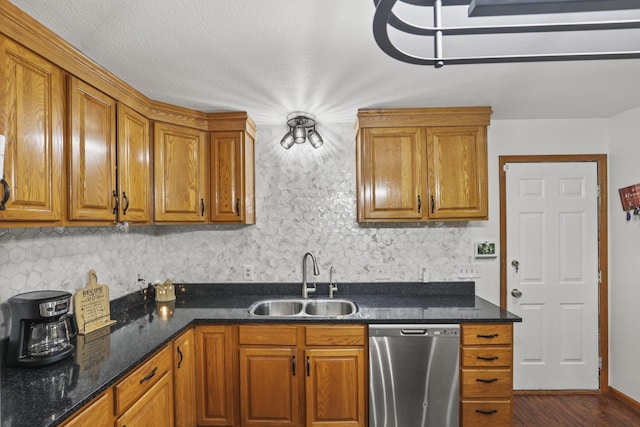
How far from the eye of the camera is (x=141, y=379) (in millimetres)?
1649

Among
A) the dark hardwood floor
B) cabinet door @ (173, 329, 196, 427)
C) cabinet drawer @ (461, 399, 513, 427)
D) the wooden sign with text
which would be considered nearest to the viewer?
the wooden sign with text

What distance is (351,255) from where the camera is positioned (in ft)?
9.58

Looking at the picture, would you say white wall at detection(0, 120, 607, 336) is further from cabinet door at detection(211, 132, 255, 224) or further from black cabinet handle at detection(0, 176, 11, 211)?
black cabinet handle at detection(0, 176, 11, 211)

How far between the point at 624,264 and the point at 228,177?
326cm

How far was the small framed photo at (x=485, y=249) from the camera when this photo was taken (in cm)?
291

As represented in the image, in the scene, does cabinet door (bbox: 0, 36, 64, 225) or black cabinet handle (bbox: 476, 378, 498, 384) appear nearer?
cabinet door (bbox: 0, 36, 64, 225)

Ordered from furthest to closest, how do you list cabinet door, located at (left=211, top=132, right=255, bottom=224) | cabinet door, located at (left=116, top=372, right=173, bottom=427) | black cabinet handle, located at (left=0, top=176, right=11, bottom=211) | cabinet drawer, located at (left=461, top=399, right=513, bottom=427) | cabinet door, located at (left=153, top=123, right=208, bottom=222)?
cabinet door, located at (left=211, top=132, right=255, bottom=224) < cabinet door, located at (left=153, top=123, right=208, bottom=222) < cabinet drawer, located at (left=461, top=399, right=513, bottom=427) < cabinet door, located at (left=116, top=372, right=173, bottom=427) < black cabinet handle, located at (left=0, top=176, right=11, bottom=211)

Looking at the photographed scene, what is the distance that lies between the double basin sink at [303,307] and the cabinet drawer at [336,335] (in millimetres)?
431

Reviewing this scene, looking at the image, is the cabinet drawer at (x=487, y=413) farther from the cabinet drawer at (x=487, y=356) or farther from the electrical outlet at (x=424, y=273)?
the electrical outlet at (x=424, y=273)

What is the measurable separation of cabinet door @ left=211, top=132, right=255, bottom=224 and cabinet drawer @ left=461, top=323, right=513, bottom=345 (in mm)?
1777

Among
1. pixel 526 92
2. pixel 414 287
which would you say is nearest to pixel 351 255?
pixel 414 287

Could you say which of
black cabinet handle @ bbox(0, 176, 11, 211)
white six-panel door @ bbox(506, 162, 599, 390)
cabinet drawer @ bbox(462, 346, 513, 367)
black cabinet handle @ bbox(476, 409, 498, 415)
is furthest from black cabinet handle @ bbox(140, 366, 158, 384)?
white six-panel door @ bbox(506, 162, 599, 390)

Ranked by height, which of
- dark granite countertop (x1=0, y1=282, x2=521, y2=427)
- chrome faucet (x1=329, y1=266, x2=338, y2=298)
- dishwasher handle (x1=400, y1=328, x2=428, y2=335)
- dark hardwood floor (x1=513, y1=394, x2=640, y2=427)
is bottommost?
dark hardwood floor (x1=513, y1=394, x2=640, y2=427)

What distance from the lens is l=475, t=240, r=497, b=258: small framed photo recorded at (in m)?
2.91
